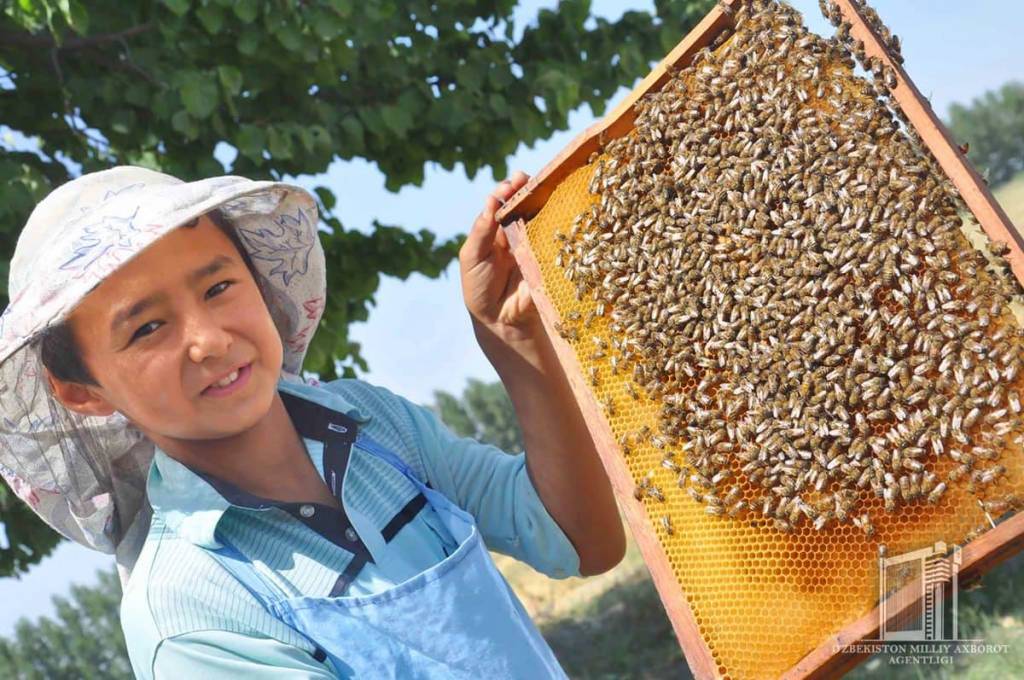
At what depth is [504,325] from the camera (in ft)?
12.5

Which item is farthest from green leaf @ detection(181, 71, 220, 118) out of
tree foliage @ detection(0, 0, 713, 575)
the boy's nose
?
the boy's nose

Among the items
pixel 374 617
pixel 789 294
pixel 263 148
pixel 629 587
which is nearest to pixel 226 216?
pixel 374 617

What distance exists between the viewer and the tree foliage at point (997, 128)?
84.5 feet

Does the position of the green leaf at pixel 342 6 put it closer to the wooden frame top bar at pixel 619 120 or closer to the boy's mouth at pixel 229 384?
the wooden frame top bar at pixel 619 120

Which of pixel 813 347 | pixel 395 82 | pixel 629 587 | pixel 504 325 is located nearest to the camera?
pixel 813 347

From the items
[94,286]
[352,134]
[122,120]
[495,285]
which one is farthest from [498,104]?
[94,286]

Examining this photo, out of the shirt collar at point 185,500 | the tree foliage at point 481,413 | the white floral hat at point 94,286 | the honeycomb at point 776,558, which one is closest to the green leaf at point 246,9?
the white floral hat at point 94,286

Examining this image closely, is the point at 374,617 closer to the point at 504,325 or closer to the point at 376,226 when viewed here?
the point at 504,325

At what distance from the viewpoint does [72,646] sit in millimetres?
12094

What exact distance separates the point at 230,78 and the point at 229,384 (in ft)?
14.8

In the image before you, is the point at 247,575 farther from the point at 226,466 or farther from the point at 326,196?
the point at 326,196

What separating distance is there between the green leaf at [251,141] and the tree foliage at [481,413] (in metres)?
9.23

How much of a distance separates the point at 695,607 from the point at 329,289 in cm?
614

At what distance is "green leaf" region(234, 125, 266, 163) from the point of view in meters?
7.53
